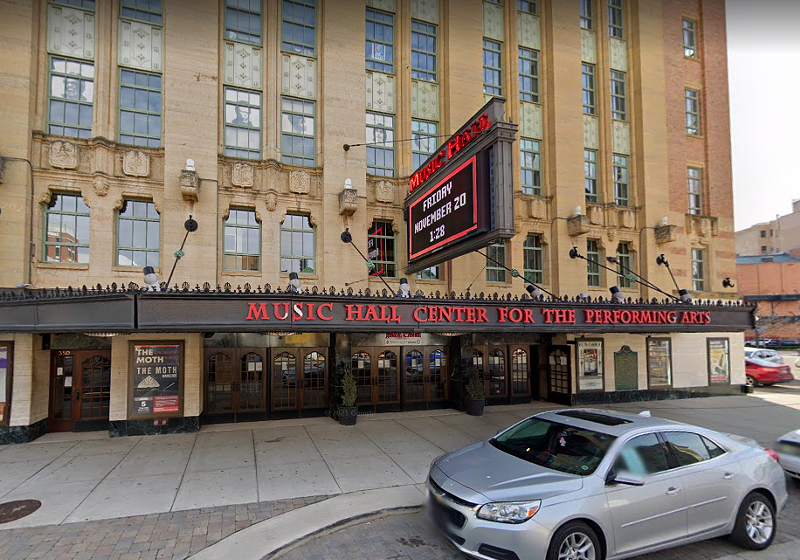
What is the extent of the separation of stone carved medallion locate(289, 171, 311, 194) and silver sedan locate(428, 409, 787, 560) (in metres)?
9.56

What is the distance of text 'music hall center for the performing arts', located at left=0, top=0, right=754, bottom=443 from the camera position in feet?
33.6

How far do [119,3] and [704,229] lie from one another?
2230 centimetres

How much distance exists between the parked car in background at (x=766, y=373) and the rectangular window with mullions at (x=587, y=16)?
17.0 meters

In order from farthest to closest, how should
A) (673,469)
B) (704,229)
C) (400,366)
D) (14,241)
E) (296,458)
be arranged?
(704,229)
(400,366)
(14,241)
(296,458)
(673,469)

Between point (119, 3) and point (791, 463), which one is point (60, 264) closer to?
point (119, 3)

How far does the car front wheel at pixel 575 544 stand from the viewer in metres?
4.61

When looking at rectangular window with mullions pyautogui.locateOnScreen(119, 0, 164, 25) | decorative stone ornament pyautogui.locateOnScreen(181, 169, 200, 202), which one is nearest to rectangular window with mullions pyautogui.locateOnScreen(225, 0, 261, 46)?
rectangular window with mullions pyautogui.locateOnScreen(119, 0, 164, 25)

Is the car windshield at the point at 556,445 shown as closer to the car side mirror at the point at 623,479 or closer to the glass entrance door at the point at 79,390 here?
the car side mirror at the point at 623,479

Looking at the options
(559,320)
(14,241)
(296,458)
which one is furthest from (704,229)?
(14,241)

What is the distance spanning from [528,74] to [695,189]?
30.0 feet

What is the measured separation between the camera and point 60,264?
11328 mm

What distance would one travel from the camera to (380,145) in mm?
14617

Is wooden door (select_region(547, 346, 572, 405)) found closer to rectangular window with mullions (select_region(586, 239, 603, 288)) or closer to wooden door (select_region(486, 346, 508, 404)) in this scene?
wooden door (select_region(486, 346, 508, 404))

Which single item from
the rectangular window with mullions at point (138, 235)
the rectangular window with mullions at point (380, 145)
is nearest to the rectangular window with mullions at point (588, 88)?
the rectangular window with mullions at point (380, 145)
